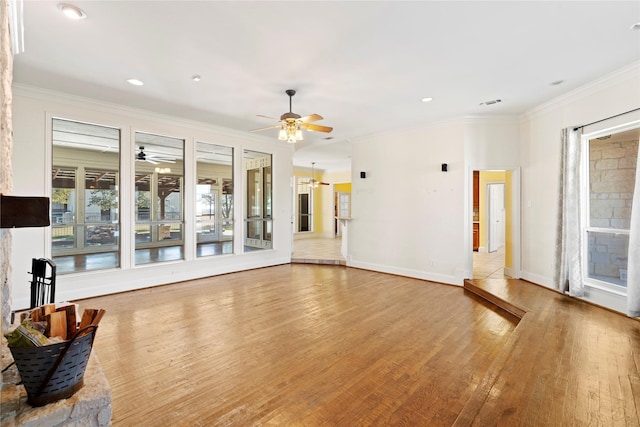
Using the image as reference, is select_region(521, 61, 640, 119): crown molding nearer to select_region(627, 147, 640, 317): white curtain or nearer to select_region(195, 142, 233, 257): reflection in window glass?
select_region(627, 147, 640, 317): white curtain

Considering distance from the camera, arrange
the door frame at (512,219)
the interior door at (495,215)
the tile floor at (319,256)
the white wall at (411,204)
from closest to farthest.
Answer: the door frame at (512,219) < the white wall at (411,204) < the tile floor at (319,256) < the interior door at (495,215)

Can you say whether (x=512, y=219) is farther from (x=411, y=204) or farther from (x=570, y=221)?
(x=411, y=204)

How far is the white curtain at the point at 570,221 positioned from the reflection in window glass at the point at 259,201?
544 cm

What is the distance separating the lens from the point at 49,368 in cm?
143

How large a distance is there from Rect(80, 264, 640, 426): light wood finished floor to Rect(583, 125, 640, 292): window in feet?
1.84

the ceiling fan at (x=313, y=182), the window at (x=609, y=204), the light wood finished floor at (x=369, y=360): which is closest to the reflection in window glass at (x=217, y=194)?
the light wood finished floor at (x=369, y=360)

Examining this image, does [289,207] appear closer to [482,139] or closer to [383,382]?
[482,139]

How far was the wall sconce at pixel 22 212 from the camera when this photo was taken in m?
1.57

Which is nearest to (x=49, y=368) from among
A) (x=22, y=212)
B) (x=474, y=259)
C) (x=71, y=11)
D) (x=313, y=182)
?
(x=22, y=212)

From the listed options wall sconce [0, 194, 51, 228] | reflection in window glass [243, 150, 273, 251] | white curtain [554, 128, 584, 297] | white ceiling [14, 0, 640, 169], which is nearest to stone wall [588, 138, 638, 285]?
white curtain [554, 128, 584, 297]

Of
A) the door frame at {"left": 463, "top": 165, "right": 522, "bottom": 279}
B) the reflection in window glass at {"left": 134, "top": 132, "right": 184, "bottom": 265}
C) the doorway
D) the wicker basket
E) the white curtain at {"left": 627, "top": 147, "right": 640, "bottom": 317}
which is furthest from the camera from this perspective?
the doorway

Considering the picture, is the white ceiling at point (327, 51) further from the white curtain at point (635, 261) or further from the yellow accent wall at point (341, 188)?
the yellow accent wall at point (341, 188)

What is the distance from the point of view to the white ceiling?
259cm

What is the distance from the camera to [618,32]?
9.45 feet
